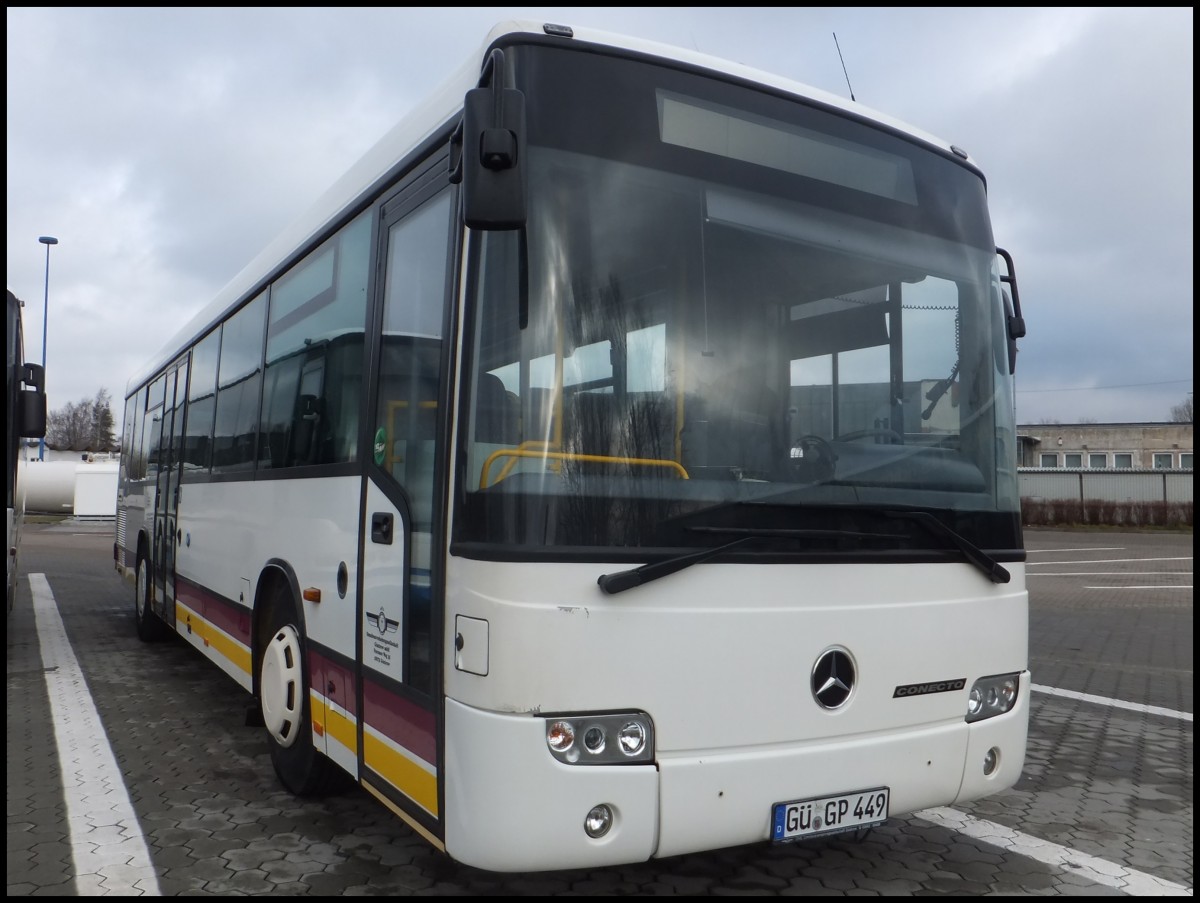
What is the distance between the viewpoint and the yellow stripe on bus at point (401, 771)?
3.48 metres

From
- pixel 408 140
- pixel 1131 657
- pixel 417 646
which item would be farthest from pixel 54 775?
pixel 1131 657

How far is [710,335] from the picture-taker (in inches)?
141

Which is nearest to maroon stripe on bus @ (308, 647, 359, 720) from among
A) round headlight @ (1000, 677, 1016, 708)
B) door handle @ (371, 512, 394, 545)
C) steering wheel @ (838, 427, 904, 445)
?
door handle @ (371, 512, 394, 545)

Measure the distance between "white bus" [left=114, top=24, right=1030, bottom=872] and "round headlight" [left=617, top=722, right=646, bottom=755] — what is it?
0.01 meters

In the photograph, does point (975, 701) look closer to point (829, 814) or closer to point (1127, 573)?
point (829, 814)

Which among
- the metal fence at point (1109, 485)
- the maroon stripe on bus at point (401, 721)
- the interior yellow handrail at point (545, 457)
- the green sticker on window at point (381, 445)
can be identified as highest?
the metal fence at point (1109, 485)

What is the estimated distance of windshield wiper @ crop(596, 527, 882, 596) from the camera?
3.25 meters

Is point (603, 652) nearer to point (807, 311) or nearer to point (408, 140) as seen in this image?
point (807, 311)

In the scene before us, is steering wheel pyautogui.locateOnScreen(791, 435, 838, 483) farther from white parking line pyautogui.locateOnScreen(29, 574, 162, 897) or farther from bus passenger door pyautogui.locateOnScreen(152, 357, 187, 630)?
bus passenger door pyautogui.locateOnScreen(152, 357, 187, 630)

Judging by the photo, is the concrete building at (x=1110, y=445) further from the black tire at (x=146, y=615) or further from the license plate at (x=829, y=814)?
the license plate at (x=829, y=814)

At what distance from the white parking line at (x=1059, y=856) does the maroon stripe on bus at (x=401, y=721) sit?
89.2 inches

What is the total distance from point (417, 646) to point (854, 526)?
5.22 ft

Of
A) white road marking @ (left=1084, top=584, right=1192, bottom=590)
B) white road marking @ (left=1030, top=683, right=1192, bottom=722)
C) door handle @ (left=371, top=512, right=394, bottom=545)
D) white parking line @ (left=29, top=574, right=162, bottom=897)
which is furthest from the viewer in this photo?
white road marking @ (left=1084, top=584, right=1192, bottom=590)

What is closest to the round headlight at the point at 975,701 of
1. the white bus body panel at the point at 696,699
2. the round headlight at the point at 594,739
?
the white bus body panel at the point at 696,699
